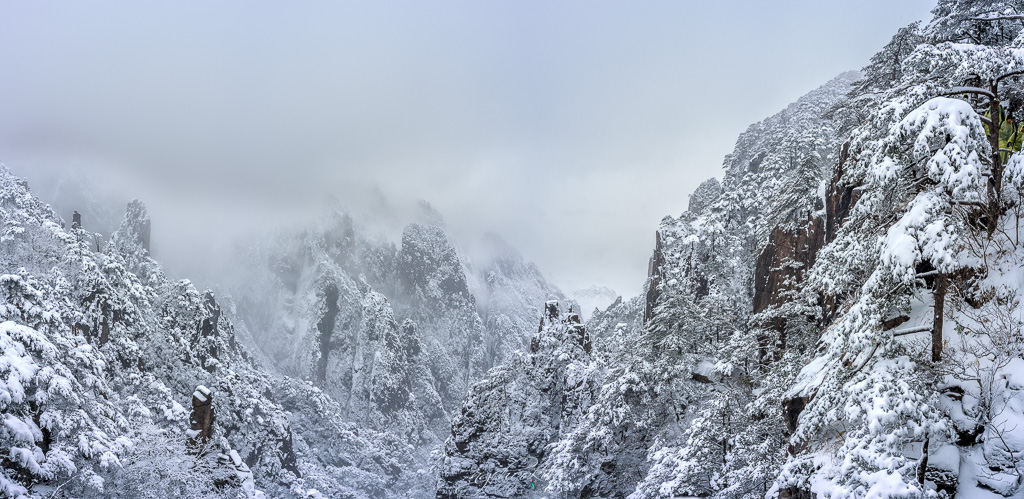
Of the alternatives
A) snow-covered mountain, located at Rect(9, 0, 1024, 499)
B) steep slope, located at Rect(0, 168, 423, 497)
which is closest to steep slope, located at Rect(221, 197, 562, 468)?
snow-covered mountain, located at Rect(9, 0, 1024, 499)

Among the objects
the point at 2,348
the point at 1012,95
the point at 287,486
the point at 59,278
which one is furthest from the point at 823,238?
the point at 287,486

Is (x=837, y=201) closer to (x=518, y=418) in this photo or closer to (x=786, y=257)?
(x=786, y=257)

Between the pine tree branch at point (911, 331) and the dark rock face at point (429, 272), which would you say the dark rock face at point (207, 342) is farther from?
the dark rock face at point (429, 272)

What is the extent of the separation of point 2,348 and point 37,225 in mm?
21350

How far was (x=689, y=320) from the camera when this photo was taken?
21.9 metres

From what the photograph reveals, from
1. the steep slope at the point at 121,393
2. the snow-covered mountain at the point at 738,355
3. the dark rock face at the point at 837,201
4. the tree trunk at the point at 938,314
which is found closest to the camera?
the snow-covered mountain at the point at 738,355

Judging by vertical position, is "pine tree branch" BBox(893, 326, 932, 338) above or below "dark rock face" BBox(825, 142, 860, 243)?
below

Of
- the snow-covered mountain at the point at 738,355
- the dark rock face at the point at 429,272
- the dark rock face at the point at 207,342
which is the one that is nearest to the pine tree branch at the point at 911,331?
the snow-covered mountain at the point at 738,355

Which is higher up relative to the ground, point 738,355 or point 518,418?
point 738,355

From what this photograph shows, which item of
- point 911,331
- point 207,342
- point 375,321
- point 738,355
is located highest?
point 375,321

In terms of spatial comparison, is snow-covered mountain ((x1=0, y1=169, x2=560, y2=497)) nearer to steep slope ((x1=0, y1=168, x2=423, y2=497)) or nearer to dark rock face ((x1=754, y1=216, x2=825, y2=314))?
steep slope ((x1=0, y1=168, x2=423, y2=497))

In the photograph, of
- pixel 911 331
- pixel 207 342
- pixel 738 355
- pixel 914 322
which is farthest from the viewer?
pixel 207 342

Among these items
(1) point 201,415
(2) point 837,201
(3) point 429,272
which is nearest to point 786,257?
(2) point 837,201

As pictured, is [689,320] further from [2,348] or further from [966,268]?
[2,348]
